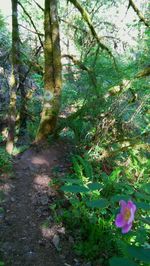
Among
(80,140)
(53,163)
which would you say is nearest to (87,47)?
(80,140)

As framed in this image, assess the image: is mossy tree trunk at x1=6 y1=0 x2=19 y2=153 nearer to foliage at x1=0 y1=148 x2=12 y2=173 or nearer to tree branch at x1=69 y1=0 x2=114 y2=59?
foliage at x1=0 y1=148 x2=12 y2=173

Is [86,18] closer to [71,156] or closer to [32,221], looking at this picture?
[71,156]

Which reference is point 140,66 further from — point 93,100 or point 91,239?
point 91,239

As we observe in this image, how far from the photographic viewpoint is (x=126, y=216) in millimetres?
1204

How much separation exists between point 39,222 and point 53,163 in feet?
6.52

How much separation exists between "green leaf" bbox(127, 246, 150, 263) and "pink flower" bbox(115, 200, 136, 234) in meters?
0.16

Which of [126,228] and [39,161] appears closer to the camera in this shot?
[126,228]

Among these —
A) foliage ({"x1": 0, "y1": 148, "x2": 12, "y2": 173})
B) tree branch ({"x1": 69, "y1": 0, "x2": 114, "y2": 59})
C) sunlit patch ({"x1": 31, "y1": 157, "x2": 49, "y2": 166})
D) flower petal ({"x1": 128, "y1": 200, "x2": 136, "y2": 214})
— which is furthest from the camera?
tree branch ({"x1": 69, "y1": 0, "x2": 114, "y2": 59})

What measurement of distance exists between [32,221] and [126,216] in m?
3.94

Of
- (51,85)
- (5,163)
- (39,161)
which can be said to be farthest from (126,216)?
(51,85)

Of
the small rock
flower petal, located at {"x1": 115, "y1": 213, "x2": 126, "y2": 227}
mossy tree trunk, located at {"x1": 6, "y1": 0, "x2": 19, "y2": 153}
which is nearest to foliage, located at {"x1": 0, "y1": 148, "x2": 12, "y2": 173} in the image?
mossy tree trunk, located at {"x1": 6, "y1": 0, "x2": 19, "y2": 153}

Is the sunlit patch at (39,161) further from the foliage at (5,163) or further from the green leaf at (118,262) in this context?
the green leaf at (118,262)

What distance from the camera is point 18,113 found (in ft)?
34.8

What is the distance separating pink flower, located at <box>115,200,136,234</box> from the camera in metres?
1.18
